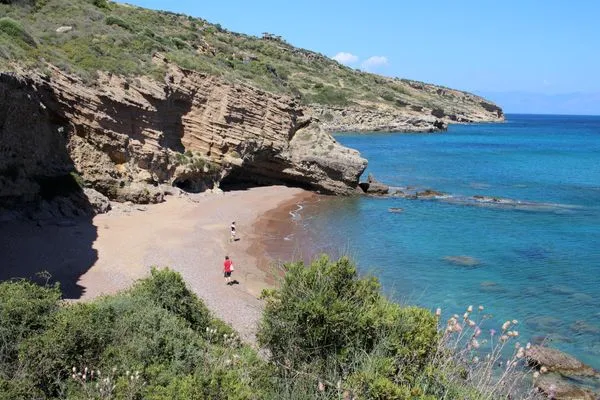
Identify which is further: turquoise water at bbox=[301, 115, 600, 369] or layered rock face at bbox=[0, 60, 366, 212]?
layered rock face at bbox=[0, 60, 366, 212]

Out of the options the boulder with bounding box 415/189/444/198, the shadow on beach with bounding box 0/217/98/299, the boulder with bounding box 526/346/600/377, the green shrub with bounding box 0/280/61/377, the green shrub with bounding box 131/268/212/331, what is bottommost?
the boulder with bounding box 526/346/600/377

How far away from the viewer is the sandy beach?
17.1m

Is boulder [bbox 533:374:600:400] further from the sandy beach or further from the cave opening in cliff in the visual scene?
the cave opening in cliff

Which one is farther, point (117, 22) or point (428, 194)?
point (428, 194)

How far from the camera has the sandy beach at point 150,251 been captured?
1711 centimetres

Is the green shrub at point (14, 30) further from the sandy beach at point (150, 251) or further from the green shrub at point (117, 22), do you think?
the green shrub at point (117, 22)

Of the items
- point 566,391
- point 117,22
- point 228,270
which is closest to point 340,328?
point 566,391

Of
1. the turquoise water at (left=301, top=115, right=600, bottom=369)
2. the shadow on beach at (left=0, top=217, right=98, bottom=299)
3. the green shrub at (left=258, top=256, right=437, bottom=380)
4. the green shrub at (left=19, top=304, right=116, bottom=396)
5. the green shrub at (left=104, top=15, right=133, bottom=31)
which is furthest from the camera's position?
the green shrub at (left=104, top=15, right=133, bottom=31)

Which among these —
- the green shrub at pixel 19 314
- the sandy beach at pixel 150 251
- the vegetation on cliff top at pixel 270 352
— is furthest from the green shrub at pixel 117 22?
the vegetation on cliff top at pixel 270 352

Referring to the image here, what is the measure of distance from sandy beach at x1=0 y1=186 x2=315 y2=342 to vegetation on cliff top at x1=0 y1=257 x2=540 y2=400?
5297 millimetres

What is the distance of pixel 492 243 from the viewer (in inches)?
1099

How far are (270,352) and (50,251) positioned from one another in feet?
46.8

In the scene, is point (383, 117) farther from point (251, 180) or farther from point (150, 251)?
point (150, 251)

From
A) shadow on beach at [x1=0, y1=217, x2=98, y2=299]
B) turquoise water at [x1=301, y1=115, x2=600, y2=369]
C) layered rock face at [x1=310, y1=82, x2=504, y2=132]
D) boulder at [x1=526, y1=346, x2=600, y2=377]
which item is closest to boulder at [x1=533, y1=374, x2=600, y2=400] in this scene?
boulder at [x1=526, y1=346, x2=600, y2=377]
